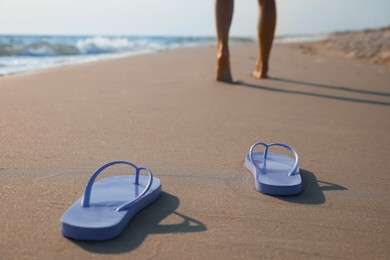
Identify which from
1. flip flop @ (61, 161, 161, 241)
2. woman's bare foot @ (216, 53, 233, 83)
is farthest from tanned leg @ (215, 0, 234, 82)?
flip flop @ (61, 161, 161, 241)

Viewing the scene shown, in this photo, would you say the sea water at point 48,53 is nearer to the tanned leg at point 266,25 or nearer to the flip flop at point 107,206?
the tanned leg at point 266,25

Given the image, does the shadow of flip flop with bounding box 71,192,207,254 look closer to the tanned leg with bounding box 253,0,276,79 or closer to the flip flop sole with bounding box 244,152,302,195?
the flip flop sole with bounding box 244,152,302,195

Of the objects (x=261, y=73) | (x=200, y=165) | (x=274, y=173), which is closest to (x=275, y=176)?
(x=274, y=173)

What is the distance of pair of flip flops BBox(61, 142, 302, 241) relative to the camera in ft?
3.10

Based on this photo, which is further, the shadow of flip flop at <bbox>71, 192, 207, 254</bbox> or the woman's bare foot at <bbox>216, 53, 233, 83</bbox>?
the woman's bare foot at <bbox>216, 53, 233, 83</bbox>

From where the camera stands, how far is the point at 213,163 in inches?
61.2

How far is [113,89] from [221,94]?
829mm

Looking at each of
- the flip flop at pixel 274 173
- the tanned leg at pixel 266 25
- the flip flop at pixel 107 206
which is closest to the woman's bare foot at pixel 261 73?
the tanned leg at pixel 266 25

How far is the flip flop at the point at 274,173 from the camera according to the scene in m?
1.25

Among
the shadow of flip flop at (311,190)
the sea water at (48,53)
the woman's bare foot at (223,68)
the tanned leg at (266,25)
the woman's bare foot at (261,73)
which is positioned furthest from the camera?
the sea water at (48,53)

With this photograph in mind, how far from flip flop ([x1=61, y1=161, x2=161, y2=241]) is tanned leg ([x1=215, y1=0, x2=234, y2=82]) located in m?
2.38

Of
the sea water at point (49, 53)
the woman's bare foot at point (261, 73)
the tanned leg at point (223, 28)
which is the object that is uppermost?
the tanned leg at point (223, 28)

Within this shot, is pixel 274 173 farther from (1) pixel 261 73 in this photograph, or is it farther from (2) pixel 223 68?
(1) pixel 261 73

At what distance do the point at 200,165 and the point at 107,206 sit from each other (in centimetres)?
52
